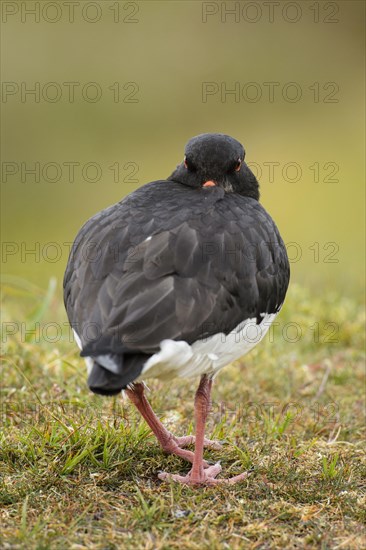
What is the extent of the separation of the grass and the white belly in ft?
1.89

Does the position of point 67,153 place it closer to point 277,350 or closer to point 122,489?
point 277,350

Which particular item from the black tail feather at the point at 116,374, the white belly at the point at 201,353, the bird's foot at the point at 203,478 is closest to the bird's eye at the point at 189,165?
the white belly at the point at 201,353

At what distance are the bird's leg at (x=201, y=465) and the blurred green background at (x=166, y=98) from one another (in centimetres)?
1065

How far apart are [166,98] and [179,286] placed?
15.4 meters

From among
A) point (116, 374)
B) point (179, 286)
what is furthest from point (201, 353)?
point (116, 374)

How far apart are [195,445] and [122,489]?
0.47 metres

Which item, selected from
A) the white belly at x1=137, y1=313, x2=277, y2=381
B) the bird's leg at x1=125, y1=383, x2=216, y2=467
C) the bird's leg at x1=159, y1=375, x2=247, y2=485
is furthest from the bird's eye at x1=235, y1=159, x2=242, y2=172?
the bird's leg at x1=125, y1=383, x2=216, y2=467

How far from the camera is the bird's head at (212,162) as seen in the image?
4.93 meters

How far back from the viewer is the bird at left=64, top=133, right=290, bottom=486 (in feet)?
12.3

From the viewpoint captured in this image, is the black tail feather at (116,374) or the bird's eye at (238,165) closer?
the black tail feather at (116,374)

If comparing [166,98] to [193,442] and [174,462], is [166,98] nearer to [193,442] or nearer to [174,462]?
[193,442]

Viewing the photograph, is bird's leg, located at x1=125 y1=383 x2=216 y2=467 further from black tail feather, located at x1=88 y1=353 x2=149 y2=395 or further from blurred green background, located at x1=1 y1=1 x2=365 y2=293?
blurred green background, located at x1=1 y1=1 x2=365 y2=293

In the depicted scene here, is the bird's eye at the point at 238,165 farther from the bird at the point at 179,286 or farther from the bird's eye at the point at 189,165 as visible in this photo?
the bird's eye at the point at 189,165

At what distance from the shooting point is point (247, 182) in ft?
17.0
